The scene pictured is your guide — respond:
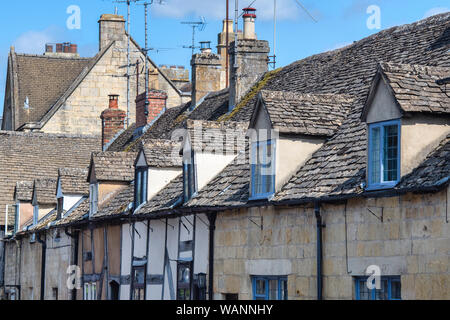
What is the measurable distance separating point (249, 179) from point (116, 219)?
7.09m

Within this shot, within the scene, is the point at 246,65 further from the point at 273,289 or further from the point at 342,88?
the point at 273,289

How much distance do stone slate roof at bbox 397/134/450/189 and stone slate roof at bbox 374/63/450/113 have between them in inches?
22.3

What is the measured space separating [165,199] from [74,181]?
372 inches

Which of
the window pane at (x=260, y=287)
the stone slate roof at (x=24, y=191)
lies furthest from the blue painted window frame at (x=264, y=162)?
the stone slate roof at (x=24, y=191)

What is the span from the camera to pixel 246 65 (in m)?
28.4

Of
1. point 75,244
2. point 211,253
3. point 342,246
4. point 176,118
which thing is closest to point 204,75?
point 176,118

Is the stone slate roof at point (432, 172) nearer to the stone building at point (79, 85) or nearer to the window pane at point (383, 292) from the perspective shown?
the window pane at point (383, 292)

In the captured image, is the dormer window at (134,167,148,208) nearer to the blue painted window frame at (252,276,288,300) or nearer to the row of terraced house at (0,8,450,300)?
the row of terraced house at (0,8,450,300)

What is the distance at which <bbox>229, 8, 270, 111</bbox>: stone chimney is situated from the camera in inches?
1090

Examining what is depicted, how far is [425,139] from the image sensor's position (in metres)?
15.0

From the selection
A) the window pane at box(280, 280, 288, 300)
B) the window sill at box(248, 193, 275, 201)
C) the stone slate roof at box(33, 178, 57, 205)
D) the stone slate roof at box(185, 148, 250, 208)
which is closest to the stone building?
the stone slate roof at box(33, 178, 57, 205)

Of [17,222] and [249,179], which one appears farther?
[17,222]
